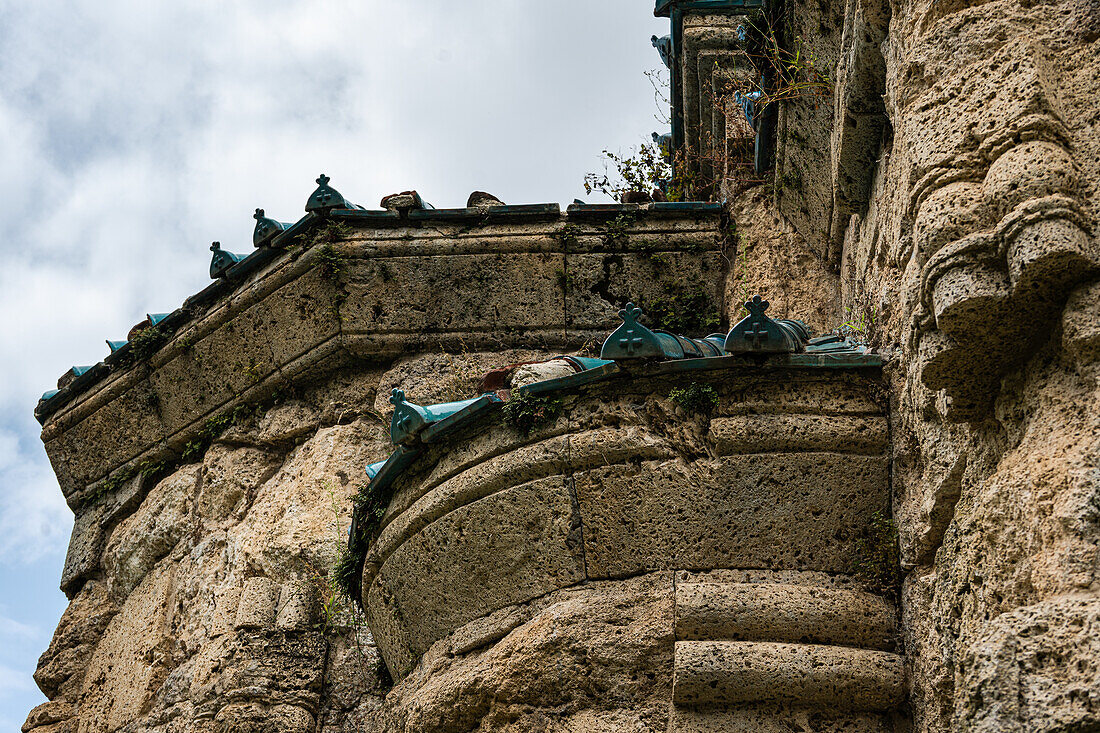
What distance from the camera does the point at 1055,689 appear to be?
2672 mm

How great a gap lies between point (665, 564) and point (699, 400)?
20.8 inches

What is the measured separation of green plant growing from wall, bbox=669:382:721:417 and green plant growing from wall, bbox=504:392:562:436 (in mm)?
406

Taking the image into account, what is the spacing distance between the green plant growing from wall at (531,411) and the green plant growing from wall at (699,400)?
16.0 inches

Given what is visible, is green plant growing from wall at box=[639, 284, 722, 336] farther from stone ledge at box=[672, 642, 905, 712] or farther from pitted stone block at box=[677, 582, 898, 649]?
stone ledge at box=[672, 642, 905, 712]

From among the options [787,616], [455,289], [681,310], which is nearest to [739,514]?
[787,616]

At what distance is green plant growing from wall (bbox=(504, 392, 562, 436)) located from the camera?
4.28m

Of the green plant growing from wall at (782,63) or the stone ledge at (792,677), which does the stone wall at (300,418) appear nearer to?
the green plant growing from wall at (782,63)

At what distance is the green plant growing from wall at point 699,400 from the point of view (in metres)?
4.14

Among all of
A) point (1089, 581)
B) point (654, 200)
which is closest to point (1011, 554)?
point (1089, 581)

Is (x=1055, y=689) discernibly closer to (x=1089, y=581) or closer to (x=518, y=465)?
(x=1089, y=581)

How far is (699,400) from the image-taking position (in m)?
4.15

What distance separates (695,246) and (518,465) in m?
1.93

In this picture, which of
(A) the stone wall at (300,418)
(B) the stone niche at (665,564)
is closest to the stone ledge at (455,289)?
(A) the stone wall at (300,418)

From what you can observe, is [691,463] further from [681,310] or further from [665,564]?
[681,310]
